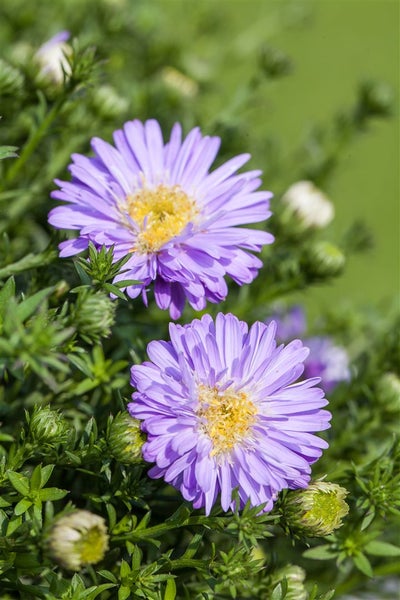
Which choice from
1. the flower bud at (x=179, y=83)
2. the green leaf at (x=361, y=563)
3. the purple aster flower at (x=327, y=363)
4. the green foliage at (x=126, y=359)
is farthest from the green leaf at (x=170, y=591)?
the flower bud at (x=179, y=83)

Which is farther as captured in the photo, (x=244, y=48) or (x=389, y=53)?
(x=389, y=53)

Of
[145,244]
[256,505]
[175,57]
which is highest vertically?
[175,57]

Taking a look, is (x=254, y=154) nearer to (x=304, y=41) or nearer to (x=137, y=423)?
(x=137, y=423)

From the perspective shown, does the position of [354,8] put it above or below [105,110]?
above

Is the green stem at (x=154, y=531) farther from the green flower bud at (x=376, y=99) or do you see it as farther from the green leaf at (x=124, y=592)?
the green flower bud at (x=376, y=99)

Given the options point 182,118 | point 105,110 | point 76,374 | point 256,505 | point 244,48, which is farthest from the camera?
point 244,48

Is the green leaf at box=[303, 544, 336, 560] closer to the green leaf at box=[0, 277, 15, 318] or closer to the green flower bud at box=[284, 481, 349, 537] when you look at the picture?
the green flower bud at box=[284, 481, 349, 537]

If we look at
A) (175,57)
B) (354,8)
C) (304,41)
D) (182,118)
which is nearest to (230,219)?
(182,118)
